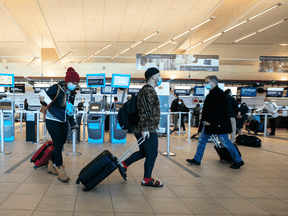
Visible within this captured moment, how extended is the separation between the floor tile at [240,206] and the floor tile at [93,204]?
115 cm

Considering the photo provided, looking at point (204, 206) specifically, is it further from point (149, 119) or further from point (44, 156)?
point (44, 156)

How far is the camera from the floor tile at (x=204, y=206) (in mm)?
2118

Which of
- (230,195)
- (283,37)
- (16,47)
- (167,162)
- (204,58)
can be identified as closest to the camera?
(230,195)

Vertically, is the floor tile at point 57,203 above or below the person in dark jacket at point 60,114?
below

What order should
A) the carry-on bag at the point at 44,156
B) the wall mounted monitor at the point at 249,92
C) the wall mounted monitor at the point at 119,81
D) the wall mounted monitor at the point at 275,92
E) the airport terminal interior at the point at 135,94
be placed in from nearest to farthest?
the airport terminal interior at the point at 135,94 → the carry-on bag at the point at 44,156 → the wall mounted monitor at the point at 119,81 → the wall mounted monitor at the point at 275,92 → the wall mounted monitor at the point at 249,92

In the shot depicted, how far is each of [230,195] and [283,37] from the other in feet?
36.1

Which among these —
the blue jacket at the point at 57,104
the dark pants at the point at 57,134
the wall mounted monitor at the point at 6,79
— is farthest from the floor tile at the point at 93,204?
the wall mounted monitor at the point at 6,79

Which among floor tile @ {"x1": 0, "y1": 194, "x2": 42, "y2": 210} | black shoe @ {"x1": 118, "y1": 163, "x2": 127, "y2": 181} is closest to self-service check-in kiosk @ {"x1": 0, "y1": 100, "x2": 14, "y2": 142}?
floor tile @ {"x1": 0, "y1": 194, "x2": 42, "y2": 210}

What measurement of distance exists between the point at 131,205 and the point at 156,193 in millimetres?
431

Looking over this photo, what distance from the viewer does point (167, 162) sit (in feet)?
13.5

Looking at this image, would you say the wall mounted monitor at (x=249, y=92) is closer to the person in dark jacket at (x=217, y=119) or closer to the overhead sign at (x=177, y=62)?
the overhead sign at (x=177, y=62)

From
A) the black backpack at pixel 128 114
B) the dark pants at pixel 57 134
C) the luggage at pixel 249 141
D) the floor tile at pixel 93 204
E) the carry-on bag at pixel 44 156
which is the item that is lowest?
the luggage at pixel 249 141

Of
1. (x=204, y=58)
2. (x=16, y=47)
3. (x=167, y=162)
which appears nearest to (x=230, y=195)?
(x=167, y=162)

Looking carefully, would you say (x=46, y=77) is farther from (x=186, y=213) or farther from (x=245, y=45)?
(x=186, y=213)
